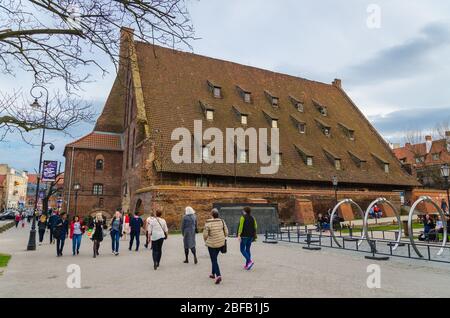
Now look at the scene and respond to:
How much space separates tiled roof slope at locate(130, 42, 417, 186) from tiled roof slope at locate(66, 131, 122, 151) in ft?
27.1

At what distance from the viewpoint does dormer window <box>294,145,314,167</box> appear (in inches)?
1293

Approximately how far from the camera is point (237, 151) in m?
30.2

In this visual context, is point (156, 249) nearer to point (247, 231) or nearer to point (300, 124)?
point (247, 231)

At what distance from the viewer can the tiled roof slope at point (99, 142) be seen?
35.2 m

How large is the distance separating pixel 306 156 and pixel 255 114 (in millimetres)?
6463

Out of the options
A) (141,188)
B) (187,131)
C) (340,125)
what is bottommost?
(141,188)

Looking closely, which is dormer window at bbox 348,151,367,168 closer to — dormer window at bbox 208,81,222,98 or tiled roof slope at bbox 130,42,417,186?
tiled roof slope at bbox 130,42,417,186

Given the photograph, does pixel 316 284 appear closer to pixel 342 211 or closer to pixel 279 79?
pixel 342 211

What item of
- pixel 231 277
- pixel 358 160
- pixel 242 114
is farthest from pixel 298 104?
pixel 231 277

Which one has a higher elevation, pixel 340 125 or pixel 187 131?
pixel 340 125

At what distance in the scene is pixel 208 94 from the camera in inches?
1348

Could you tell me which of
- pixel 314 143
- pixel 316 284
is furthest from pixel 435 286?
pixel 314 143
